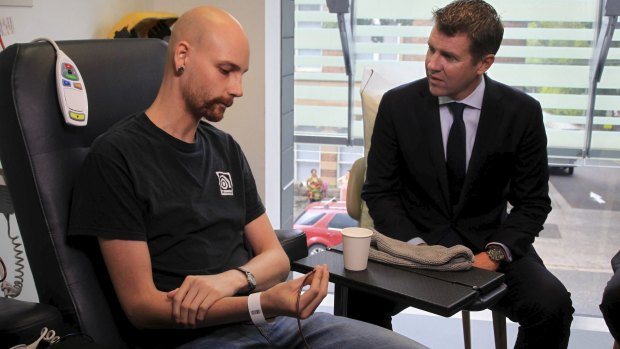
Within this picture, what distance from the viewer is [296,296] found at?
1.15 m

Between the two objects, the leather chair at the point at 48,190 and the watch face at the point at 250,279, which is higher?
the leather chair at the point at 48,190

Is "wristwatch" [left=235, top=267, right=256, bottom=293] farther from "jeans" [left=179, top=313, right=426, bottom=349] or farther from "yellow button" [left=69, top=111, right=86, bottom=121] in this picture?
"yellow button" [left=69, top=111, right=86, bottom=121]

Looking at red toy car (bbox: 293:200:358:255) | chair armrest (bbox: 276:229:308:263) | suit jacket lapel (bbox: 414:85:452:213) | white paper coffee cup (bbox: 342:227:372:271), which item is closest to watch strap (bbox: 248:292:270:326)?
white paper coffee cup (bbox: 342:227:372:271)

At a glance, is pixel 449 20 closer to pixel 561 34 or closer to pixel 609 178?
pixel 561 34

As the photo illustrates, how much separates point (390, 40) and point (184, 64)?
5.34ft

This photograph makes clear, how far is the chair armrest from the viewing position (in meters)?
1.62

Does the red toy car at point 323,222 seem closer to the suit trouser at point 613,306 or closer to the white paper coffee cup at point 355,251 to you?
the suit trouser at point 613,306

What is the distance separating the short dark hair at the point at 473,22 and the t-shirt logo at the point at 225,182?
2.70ft

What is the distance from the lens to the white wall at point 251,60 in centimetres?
209

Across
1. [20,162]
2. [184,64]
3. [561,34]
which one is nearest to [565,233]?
[561,34]

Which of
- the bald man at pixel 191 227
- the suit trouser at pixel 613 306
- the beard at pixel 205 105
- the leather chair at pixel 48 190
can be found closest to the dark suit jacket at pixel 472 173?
the suit trouser at pixel 613 306

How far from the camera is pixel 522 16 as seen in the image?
2.70 meters

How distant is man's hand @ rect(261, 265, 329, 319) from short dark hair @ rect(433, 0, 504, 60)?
0.98 meters

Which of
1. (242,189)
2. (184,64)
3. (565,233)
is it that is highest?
(184,64)
